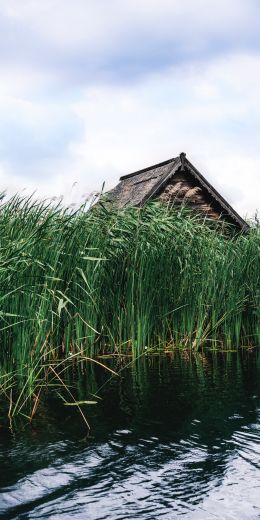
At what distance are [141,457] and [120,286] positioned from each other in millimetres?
3876

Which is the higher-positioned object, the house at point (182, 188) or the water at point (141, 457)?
the house at point (182, 188)

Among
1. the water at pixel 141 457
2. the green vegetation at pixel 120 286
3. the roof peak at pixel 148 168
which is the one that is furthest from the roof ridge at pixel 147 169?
the water at pixel 141 457

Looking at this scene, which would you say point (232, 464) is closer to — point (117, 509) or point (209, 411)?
point (117, 509)

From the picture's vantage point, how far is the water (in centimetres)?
342

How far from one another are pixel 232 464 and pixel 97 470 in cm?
85

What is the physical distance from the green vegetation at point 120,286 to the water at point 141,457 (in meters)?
0.74

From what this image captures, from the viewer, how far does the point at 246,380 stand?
7.03m

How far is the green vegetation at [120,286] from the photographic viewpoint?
580 cm

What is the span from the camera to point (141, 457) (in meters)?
4.23

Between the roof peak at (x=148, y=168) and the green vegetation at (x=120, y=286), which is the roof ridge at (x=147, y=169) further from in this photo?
the green vegetation at (x=120, y=286)

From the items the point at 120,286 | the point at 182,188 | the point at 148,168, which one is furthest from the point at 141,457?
the point at 148,168

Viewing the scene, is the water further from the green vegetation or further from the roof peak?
the roof peak

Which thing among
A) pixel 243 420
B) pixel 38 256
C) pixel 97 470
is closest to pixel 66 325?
pixel 38 256

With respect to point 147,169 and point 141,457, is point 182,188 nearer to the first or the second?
point 147,169
